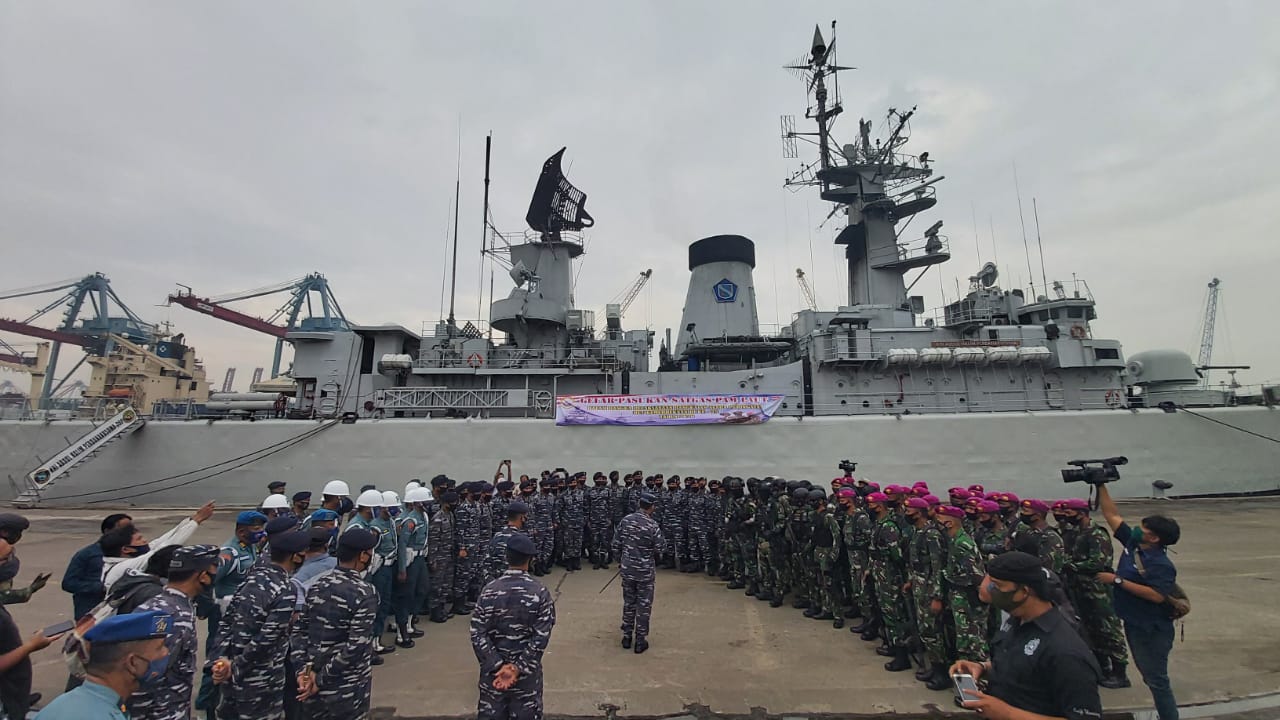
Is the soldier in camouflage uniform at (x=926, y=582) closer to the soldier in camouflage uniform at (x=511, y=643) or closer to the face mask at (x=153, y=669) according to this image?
the soldier in camouflage uniform at (x=511, y=643)

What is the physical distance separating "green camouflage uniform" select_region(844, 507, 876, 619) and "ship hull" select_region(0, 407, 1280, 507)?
727 centimetres

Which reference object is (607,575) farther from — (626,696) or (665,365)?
(665,365)

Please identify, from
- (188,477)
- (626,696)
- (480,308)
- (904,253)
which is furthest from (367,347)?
(904,253)

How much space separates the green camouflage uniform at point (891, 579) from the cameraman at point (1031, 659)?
9.54 feet

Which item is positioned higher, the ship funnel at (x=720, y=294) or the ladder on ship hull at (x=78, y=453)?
the ship funnel at (x=720, y=294)

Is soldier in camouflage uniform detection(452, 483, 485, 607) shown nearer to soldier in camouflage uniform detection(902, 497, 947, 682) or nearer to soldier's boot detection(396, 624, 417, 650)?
soldier's boot detection(396, 624, 417, 650)

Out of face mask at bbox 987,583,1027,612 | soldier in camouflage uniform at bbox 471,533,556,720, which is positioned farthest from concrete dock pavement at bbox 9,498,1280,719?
face mask at bbox 987,583,1027,612

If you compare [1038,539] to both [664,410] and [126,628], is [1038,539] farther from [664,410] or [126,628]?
[664,410]

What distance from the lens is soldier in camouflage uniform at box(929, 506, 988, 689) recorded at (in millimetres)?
4168

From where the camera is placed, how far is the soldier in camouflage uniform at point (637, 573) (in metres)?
5.40

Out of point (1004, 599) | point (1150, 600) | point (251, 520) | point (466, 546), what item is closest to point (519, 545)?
point (1004, 599)

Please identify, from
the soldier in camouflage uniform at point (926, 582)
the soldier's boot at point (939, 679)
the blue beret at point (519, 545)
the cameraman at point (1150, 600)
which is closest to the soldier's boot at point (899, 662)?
the soldier in camouflage uniform at point (926, 582)

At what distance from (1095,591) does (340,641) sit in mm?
5985

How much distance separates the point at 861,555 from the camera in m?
5.79
